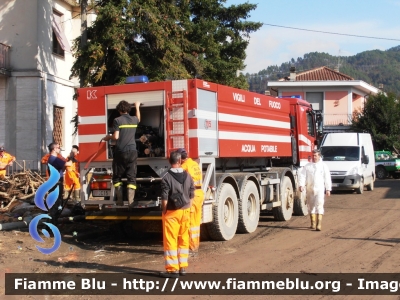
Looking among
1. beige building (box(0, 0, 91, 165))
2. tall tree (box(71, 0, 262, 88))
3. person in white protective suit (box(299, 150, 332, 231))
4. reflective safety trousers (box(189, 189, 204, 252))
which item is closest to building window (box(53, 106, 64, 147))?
beige building (box(0, 0, 91, 165))

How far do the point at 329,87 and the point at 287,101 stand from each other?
36.5 metres

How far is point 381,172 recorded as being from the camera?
35.5 meters

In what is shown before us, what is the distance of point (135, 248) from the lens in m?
10.9

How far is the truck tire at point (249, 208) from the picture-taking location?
40.0 feet

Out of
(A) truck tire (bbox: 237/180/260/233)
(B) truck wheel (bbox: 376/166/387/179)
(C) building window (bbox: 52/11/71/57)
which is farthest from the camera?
(B) truck wheel (bbox: 376/166/387/179)

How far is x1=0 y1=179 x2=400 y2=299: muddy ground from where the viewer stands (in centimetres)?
878

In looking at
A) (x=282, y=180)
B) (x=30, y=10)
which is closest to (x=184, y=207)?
(x=282, y=180)

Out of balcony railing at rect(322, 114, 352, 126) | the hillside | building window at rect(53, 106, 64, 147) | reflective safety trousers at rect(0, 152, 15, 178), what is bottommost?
reflective safety trousers at rect(0, 152, 15, 178)

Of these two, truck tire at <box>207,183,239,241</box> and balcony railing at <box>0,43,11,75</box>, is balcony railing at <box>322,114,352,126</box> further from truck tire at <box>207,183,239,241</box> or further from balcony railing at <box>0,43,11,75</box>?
truck tire at <box>207,183,239,241</box>

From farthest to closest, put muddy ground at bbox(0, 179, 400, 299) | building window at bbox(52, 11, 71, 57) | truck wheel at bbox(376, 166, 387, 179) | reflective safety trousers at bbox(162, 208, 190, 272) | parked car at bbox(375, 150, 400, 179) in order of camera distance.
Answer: truck wheel at bbox(376, 166, 387, 179)
parked car at bbox(375, 150, 400, 179)
building window at bbox(52, 11, 71, 57)
muddy ground at bbox(0, 179, 400, 299)
reflective safety trousers at bbox(162, 208, 190, 272)

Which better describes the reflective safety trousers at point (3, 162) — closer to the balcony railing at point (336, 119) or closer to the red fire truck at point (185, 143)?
the red fire truck at point (185, 143)

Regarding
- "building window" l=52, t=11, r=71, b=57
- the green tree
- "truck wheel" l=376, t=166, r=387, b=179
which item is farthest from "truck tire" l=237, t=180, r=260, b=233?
the green tree

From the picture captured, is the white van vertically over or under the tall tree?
under

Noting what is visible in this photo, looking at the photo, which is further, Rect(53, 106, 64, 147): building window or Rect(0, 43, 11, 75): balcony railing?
Rect(53, 106, 64, 147): building window
